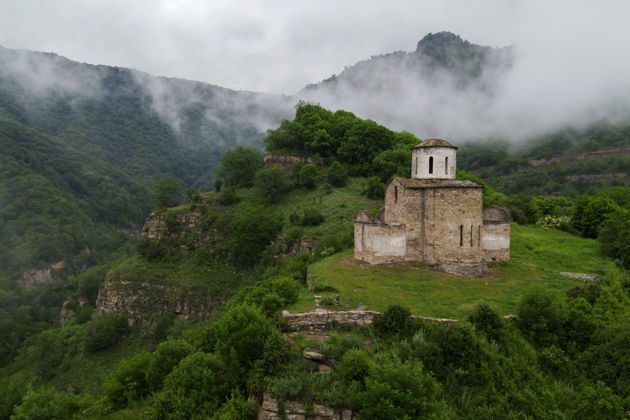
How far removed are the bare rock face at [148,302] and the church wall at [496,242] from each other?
22.1m

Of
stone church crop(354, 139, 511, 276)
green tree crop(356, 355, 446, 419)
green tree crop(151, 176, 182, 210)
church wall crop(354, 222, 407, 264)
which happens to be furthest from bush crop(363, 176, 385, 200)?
green tree crop(356, 355, 446, 419)

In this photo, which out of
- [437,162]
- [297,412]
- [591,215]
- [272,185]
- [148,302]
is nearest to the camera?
[297,412]

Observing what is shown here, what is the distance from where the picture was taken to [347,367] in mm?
9312

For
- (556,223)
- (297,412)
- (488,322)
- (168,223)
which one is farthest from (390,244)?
(168,223)

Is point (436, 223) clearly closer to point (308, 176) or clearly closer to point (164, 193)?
point (308, 176)

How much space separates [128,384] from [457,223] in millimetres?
16261

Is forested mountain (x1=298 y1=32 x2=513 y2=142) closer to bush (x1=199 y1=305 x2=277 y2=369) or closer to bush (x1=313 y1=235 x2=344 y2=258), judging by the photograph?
bush (x1=313 y1=235 x2=344 y2=258)

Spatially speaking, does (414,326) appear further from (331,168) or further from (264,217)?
(331,168)

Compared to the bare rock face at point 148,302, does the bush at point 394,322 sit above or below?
above

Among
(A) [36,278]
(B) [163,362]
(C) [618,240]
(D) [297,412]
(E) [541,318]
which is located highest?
(C) [618,240]

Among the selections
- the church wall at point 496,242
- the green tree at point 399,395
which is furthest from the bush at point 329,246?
the green tree at point 399,395

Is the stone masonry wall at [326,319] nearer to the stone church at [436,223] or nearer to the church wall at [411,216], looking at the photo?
the stone church at [436,223]

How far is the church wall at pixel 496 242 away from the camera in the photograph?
20.2 m

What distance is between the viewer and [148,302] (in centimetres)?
3400
